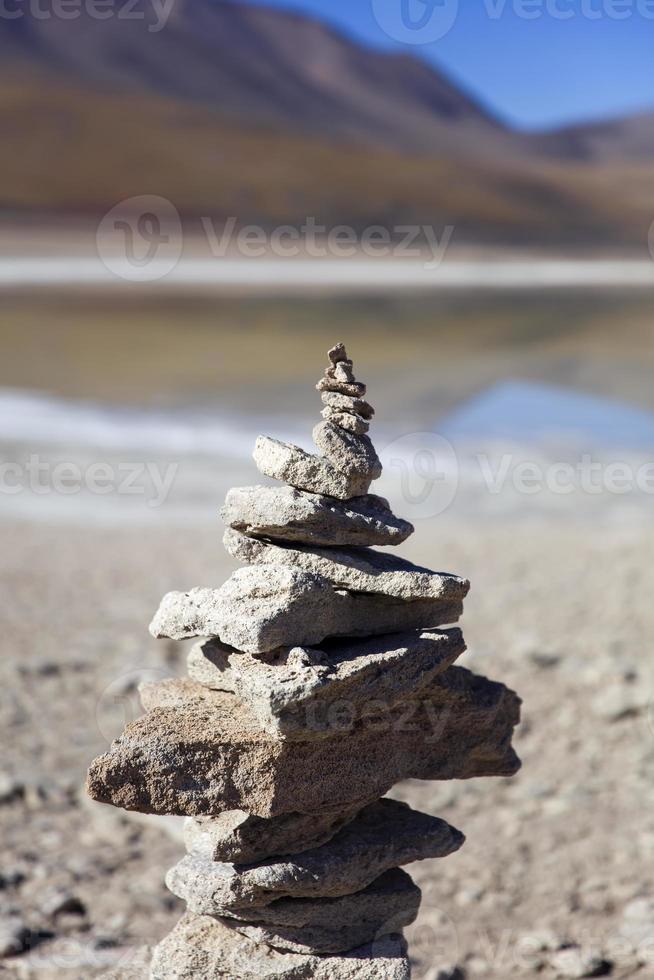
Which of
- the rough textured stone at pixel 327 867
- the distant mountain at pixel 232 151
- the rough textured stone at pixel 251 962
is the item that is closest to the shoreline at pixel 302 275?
the distant mountain at pixel 232 151

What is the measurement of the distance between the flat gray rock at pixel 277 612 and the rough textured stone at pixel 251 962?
109cm

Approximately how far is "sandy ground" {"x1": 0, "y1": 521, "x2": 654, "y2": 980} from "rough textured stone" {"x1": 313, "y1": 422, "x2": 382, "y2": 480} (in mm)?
2535

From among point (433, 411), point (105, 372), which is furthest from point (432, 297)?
point (433, 411)

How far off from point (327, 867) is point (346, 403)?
1.60 meters

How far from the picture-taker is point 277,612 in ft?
12.0

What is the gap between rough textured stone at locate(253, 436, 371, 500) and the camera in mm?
3820

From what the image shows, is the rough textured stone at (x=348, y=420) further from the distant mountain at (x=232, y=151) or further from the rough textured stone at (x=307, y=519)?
the distant mountain at (x=232, y=151)

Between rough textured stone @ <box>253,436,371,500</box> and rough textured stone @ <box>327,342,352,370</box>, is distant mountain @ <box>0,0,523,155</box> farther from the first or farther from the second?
rough textured stone @ <box>253,436,371,500</box>

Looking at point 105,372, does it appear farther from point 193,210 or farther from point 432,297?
point 193,210

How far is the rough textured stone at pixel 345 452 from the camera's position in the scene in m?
3.84

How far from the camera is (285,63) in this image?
170 metres

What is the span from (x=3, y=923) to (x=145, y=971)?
1249mm

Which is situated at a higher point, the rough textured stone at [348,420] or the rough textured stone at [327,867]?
the rough textured stone at [348,420]

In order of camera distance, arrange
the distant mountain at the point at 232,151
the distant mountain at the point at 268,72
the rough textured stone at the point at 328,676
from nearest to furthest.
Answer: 1. the rough textured stone at the point at 328,676
2. the distant mountain at the point at 232,151
3. the distant mountain at the point at 268,72
